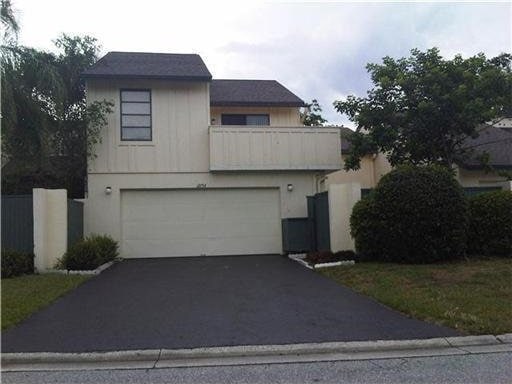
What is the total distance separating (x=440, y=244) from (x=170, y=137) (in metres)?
9.25

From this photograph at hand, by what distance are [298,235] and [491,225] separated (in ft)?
19.2

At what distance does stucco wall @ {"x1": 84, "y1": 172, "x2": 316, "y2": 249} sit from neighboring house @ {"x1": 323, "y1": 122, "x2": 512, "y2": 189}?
196 cm

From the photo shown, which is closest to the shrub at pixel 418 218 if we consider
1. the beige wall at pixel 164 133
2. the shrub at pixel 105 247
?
the beige wall at pixel 164 133

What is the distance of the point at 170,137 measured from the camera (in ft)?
57.0

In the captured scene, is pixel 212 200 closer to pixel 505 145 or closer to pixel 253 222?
pixel 253 222

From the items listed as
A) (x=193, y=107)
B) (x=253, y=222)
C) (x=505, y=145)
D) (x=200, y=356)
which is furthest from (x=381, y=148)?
(x=200, y=356)

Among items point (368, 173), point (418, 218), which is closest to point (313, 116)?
point (368, 173)

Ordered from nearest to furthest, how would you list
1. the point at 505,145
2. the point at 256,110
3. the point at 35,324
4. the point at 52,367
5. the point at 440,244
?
the point at 52,367
the point at 35,324
the point at 440,244
the point at 256,110
the point at 505,145

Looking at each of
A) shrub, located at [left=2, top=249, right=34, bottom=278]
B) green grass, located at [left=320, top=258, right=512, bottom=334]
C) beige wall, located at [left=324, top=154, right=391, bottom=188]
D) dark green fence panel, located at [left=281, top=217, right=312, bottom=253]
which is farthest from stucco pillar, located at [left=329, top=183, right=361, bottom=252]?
beige wall, located at [left=324, top=154, right=391, bottom=188]

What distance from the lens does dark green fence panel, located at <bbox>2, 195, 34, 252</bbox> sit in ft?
43.0

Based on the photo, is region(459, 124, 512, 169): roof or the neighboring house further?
region(459, 124, 512, 169): roof

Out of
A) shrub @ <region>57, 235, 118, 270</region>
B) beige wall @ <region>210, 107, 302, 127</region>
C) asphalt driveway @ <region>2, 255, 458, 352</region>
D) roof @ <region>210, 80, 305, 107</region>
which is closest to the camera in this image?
asphalt driveway @ <region>2, 255, 458, 352</region>

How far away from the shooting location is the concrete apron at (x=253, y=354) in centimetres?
591

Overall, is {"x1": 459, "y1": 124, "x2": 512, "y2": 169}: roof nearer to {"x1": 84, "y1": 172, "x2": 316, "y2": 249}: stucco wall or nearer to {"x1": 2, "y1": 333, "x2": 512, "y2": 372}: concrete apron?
{"x1": 84, "y1": 172, "x2": 316, "y2": 249}: stucco wall
